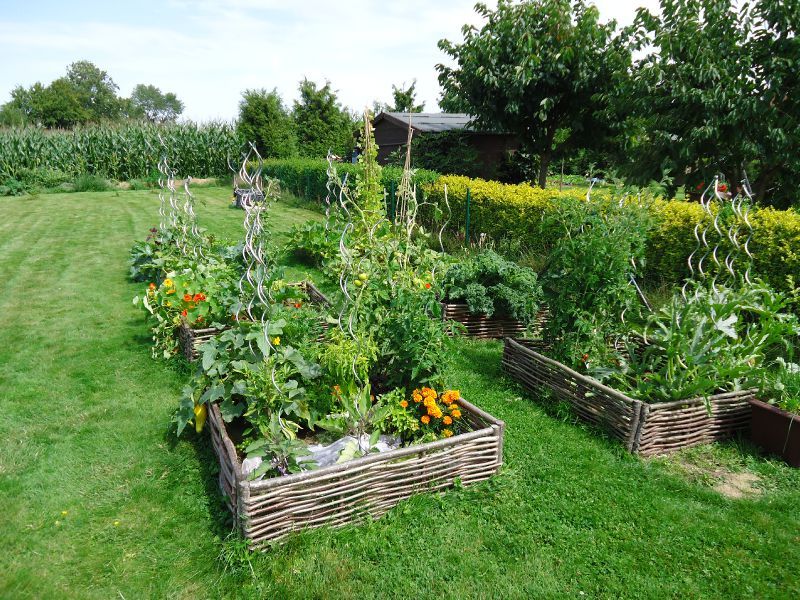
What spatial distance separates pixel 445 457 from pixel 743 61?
7.23m

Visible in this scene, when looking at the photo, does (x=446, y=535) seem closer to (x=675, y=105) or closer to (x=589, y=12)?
(x=675, y=105)

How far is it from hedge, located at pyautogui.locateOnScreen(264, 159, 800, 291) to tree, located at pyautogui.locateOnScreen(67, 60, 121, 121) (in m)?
83.2

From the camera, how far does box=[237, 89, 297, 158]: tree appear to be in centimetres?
2627

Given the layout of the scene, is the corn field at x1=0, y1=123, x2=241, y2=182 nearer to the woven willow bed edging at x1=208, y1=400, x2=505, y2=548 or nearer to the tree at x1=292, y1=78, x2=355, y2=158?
the tree at x1=292, y1=78, x2=355, y2=158

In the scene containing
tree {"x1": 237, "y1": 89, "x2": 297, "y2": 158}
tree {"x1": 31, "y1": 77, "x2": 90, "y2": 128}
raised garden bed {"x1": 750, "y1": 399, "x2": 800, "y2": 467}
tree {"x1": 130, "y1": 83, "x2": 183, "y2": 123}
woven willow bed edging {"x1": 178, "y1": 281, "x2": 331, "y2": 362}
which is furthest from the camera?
tree {"x1": 130, "y1": 83, "x2": 183, "y2": 123}

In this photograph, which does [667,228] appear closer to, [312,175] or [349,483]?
[349,483]

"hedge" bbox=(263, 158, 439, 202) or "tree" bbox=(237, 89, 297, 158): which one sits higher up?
"tree" bbox=(237, 89, 297, 158)

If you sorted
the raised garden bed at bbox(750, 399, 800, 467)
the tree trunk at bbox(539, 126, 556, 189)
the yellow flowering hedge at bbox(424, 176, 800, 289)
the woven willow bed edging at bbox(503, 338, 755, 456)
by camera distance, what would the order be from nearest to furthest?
the raised garden bed at bbox(750, 399, 800, 467)
the woven willow bed edging at bbox(503, 338, 755, 456)
the yellow flowering hedge at bbox(424, 176, 800, 289)
the tree trunk at bbox(539, 126, 556, 189)

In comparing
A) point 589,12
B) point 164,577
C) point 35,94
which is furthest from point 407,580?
point 35,94

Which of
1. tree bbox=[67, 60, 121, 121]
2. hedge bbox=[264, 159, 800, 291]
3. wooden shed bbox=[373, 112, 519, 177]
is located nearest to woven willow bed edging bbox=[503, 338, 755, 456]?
hedge bbox=[264, 159, 800, 291]

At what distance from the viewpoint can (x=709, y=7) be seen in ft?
24.7

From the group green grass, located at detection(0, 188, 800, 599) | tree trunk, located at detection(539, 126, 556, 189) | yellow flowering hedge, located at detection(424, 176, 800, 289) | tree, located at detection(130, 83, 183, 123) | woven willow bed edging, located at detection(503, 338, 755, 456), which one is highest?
tree, located at detection(130, 83, 183, 123)

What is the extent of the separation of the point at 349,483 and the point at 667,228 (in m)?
4.95

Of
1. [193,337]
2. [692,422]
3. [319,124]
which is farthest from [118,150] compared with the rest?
[692,422]
